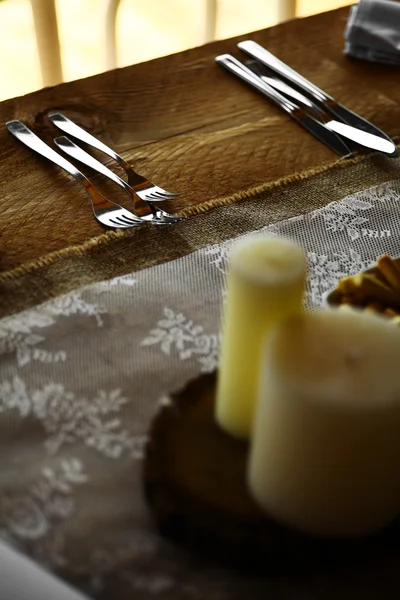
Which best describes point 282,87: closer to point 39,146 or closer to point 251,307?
point 39,146

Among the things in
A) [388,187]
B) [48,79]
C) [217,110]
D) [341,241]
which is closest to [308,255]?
[341,241]

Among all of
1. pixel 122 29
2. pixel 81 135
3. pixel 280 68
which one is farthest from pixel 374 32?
pixel 122 29

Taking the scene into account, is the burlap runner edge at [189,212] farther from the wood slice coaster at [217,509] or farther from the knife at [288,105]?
the wood slice coaster at [217,509]

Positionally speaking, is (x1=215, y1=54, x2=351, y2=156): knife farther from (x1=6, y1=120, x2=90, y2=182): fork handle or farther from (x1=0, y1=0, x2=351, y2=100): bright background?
(x1=0, y1=0, x2=351, y2=100): bright background

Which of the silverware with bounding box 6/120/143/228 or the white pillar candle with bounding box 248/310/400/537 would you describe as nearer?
the white pillar candle with bounding box 248/310/400/537

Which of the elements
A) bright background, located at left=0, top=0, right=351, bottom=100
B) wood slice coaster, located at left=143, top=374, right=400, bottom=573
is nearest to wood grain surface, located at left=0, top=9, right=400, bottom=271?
wood slice coaster, located at left=143, top=374, right=400, bottom=573

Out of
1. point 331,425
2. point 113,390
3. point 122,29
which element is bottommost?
point 122,29

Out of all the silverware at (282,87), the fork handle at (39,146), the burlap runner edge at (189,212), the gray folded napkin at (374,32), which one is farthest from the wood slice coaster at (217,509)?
the gray folded napkin at (374,32)
